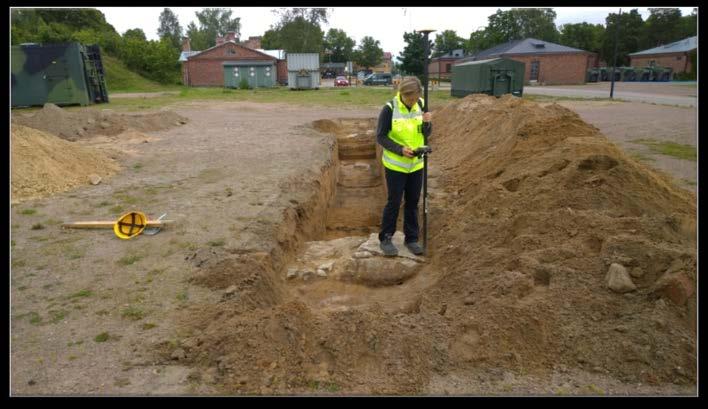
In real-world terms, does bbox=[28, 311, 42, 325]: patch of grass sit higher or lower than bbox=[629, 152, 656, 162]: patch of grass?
lower

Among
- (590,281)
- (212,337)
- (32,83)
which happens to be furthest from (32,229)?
(32,83)

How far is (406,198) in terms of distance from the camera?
18.0 feet

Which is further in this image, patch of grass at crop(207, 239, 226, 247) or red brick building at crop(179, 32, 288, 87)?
red brick building at crop(179, 32, 288, 87)

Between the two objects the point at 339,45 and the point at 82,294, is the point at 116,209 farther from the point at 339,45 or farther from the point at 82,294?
the point at 339,45

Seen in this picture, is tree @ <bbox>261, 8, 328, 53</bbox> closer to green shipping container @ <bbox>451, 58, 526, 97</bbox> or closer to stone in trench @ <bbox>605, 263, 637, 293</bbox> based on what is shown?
green shipping container @ <bbox>451, 58, 526, 97</bbox>

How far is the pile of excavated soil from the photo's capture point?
2.89 m

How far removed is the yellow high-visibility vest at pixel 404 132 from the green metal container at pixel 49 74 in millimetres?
22286

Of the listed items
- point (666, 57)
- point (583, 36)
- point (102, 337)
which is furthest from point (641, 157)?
point (583, 36)

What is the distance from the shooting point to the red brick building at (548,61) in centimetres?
4372

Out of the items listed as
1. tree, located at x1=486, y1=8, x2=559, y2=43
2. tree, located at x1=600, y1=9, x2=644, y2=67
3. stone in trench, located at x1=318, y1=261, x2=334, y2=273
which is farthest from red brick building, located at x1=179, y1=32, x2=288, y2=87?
stone in trench, located at x1=318, y1=261, x2=334, y2=273

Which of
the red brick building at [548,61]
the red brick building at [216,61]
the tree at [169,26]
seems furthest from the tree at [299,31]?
the tree at [169,26]

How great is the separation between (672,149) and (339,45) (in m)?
77.0

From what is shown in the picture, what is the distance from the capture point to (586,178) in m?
5.08

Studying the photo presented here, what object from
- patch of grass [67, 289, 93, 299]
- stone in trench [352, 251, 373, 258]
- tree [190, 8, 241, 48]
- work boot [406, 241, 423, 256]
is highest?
tree [190, 8, 241, 48]
